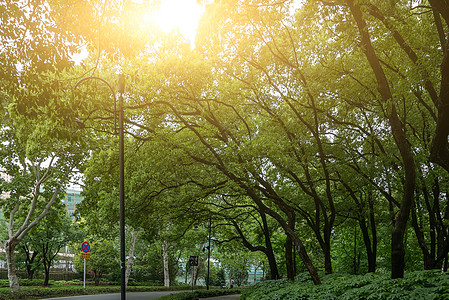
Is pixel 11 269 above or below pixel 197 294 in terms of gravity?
above

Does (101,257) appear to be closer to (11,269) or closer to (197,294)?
(197,294)

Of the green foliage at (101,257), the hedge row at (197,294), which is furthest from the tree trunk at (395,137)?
the green foliage at (101,257)

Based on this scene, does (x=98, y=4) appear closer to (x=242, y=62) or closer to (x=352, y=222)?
(x=242, y=62)

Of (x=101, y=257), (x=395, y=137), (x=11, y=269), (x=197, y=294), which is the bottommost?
(x=197, y=294)

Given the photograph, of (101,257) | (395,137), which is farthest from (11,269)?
(395,137)

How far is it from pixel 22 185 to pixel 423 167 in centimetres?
1956

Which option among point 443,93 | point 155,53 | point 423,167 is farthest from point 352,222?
point 443,93

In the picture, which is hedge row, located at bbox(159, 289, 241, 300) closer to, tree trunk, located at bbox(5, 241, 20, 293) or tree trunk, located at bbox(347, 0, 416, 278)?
tree trunk, located at bbox(5, 241, 20, 293)

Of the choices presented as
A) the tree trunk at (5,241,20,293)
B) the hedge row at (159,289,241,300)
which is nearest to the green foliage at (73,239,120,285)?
the hedge row at (159,289,241,300)

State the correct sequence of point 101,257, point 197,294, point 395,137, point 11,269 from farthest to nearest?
1. point 101,257
2. point 197,294
3. point 11,269
4. point 395,137

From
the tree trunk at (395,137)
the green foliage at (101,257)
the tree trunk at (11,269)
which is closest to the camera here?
the tree trunk at (395,137)

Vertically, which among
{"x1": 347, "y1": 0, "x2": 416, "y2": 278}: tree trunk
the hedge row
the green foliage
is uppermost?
{"x1": 347, "y1": 0, "x2": 416, "y2": 278}: tree trunk

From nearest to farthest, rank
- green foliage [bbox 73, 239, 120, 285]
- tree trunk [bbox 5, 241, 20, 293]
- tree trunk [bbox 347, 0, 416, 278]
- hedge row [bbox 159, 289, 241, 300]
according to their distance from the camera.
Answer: tree trunk [bbox 347, 0, 416, 278]
hedge row [bbox 159, 289, 241, 300]
tree trunk [bbox 5, 241, 20, 293]
green foliage [bbox 73, 239, 120, 285]

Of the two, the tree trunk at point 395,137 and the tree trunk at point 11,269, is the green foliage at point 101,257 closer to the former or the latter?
the tree trunk at point 11,269
